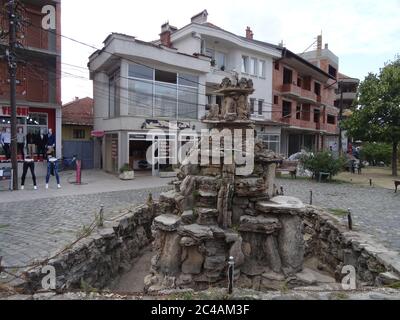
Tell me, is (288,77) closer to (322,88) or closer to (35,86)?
(322,88)

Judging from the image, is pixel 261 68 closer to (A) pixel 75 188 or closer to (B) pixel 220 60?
(B) pixel 220 60

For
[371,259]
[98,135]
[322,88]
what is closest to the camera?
[371,259]

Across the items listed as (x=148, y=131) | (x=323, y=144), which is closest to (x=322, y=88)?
(x=323, y=144)

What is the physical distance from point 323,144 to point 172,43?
23894mm

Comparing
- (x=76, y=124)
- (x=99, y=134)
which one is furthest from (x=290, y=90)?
(x=76, y=124)

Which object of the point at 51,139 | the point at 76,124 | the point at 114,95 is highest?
the point at 114,95

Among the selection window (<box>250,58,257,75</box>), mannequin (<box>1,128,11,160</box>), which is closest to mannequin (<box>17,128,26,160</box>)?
mannequin (<box>1,128,11,160</box>)

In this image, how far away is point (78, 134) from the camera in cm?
2534

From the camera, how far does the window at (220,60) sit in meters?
23.7

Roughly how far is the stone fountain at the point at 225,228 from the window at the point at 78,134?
20.6 meters

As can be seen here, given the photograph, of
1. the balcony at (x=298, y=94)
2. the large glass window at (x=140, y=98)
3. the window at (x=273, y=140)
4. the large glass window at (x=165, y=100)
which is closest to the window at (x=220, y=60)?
the large glass window at (x=165, y=100)

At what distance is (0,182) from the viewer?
14.1 metres

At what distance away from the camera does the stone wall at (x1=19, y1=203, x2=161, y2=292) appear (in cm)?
484

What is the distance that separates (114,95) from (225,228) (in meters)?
15.3
